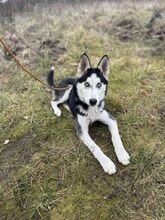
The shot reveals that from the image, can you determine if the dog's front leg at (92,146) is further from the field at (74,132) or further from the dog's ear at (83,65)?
the dog's ear at (83,65)

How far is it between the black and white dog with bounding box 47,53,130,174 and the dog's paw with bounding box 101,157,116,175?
0.02 meters

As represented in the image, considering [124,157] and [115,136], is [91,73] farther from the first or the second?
[124,157]

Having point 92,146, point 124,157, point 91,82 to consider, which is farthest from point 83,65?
point 124,157

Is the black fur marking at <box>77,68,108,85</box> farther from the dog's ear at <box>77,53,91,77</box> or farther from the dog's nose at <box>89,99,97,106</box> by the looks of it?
the dog's nose at <box>89,99,97,106</box>

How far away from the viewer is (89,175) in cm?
336

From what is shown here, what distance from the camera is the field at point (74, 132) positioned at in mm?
3139

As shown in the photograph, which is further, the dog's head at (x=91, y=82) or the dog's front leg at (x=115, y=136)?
the dog's head at (x=91, y=82)

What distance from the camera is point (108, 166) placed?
3.28m

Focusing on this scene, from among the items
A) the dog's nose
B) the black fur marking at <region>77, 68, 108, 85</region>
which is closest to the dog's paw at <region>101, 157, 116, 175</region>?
the dog's nose

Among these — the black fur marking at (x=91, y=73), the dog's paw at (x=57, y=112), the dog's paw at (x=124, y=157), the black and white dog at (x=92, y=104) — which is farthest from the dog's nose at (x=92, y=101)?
the dog's paw at (x=57, y=112)

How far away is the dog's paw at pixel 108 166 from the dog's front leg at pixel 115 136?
12 cm

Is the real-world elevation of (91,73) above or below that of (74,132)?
above

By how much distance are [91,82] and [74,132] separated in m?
0.62

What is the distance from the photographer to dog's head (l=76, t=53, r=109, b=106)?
11.6 ft
